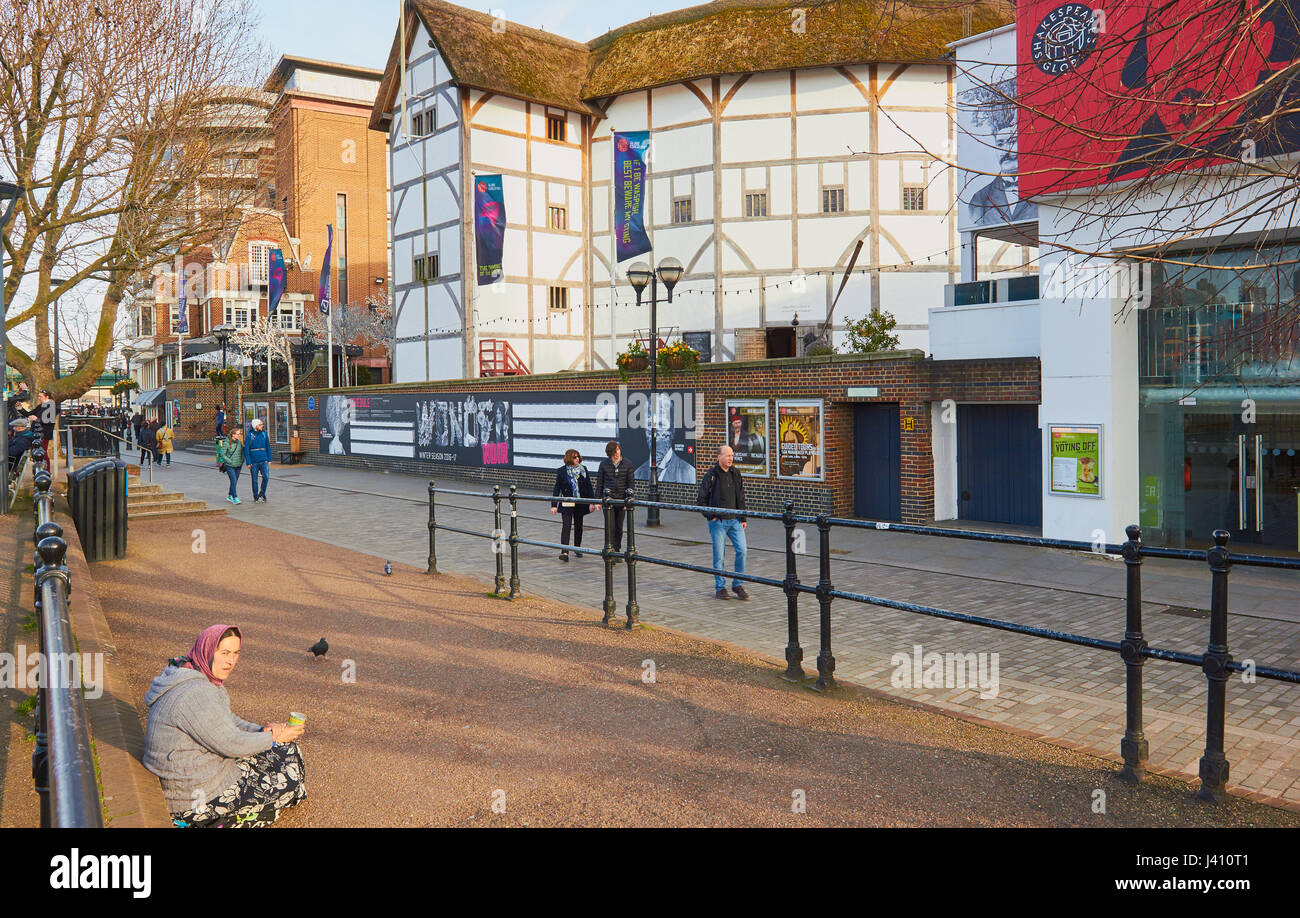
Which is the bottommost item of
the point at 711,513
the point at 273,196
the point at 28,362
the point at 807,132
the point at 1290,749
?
the point at 1290,749

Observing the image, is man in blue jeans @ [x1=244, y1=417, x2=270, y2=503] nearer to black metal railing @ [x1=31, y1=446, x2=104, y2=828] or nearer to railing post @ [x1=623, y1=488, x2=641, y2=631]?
railing post @ [x1=623, y1=488, x2=641, y2=631]

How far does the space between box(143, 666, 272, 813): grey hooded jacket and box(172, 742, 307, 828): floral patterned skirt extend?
0.19 ft

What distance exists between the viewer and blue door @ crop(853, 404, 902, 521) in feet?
55.4

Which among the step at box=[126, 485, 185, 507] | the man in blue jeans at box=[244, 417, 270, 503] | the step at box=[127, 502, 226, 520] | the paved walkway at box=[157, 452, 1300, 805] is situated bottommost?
the paved walkway at box=[157, 452, 1300, 805]

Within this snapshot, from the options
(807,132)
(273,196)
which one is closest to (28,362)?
(807,132)

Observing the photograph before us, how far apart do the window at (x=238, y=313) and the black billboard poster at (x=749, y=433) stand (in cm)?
4038

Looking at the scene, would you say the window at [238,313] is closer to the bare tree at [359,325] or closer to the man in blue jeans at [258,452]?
the bare tree at [359,325]

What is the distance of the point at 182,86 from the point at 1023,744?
55.9ft

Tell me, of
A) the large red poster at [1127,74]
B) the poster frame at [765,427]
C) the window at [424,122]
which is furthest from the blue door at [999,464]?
the window at [424,122]

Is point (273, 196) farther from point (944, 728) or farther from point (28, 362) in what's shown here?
point (944, 728)

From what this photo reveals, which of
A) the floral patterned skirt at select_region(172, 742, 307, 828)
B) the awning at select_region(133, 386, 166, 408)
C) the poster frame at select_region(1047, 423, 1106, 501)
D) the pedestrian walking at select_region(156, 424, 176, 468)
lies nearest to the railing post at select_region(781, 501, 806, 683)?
the floral patterned skirt at select_region(172, 742, 307, 828)

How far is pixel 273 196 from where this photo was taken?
48.9 meters

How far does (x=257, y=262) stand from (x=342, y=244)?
6.08 meters

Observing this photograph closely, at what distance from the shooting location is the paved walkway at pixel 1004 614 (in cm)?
605
